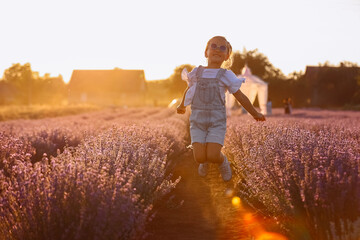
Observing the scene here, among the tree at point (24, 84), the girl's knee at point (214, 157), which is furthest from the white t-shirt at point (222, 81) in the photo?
the tree at point (24, 84)

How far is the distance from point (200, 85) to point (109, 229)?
2.25 m

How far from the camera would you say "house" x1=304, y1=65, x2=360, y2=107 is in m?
39.8

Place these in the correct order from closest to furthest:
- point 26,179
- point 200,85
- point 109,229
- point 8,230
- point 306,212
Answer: point 109,229 → point 26,179 → point 8,230 → point 306,212 → point 200,85

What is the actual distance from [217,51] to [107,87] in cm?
4919

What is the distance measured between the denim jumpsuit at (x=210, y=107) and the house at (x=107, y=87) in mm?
47755

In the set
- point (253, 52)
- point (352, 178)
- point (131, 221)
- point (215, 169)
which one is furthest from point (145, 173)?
point (253, 52)

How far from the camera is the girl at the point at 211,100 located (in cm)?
432

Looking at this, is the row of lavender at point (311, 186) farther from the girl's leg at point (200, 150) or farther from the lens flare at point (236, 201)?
the girl's leg at point (200, 150)

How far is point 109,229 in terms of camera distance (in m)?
2.40

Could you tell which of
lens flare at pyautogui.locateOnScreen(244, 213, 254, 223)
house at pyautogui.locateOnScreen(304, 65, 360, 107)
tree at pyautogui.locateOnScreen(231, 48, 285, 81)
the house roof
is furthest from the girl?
tree at pyautogui.locateOnScreen(231, 48, 285, 81)

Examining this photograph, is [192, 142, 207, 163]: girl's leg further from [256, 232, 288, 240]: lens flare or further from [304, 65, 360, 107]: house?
[304, 65, 360, 107]: house

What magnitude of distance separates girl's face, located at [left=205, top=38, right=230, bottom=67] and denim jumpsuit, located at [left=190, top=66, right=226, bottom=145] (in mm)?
149

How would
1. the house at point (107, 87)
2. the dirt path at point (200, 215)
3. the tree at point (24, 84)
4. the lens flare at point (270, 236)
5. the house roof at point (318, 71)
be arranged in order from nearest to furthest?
1. the lens flare at point (270, 236)
2. the dirt path at point (200, 215)
3. the house roof at point (318, 71)
4. the house at point (107, 87)
5. the tree at point (24, 84)

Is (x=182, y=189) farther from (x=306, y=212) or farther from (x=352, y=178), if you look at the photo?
(x=352, y=178)
